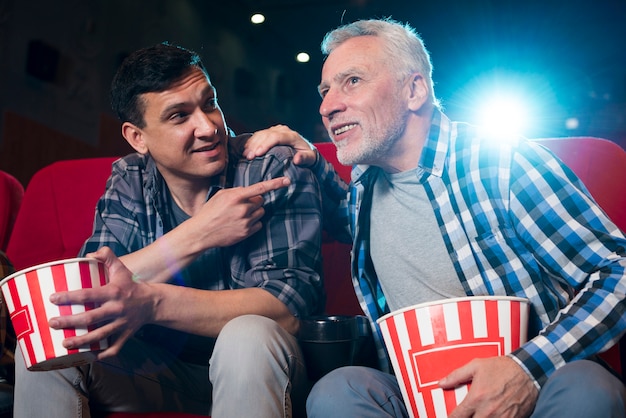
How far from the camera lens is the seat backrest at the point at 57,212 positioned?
182 cm

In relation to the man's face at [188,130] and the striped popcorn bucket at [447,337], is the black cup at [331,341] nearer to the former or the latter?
the striped popcorn bucket at [447,337]

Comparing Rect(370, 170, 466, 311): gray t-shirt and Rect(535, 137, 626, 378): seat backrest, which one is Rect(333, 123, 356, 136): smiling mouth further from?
Rect(535, 137, 626, 378): seat backrest

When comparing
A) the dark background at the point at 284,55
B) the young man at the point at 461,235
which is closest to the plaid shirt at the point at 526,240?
the young man at the point at 461,235

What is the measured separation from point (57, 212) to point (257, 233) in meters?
0.82

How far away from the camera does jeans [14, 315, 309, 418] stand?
97 centimetres

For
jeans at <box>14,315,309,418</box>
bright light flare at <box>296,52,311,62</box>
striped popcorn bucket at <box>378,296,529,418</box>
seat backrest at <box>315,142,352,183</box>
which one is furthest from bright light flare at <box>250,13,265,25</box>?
striped popcorn bucket at <box>378,296,529,418</box>

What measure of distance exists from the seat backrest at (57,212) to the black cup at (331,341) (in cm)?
98

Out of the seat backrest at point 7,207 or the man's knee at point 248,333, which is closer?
the man's knee at point 248,333

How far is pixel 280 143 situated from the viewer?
4.71 feet

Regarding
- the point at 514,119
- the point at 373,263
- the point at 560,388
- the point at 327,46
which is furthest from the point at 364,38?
the point at 514,119

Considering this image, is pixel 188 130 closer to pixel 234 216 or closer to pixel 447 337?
pixel 234 216

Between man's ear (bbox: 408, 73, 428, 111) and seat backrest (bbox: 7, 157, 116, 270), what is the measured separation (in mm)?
968

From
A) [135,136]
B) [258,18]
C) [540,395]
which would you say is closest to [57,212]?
[135,136]

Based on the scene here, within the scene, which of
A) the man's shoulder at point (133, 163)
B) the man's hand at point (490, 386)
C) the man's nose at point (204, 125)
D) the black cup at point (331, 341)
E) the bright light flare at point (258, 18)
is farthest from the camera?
the bright light flare at point (258, 18)
